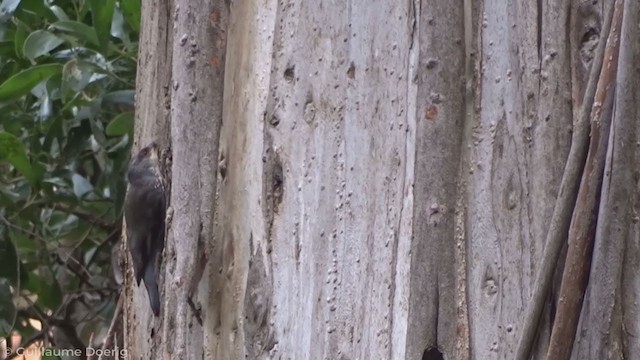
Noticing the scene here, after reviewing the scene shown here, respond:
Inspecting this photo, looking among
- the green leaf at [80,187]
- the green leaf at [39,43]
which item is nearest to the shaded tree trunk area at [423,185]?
the green leaf at [39,43]

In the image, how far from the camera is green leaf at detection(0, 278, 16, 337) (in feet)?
10.0

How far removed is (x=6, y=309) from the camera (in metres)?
3.07

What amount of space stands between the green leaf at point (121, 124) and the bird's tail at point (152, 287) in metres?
0.83

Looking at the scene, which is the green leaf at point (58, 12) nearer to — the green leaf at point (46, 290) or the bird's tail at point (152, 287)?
the green leaf at point (46, 290)

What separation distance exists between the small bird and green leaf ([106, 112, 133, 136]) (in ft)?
1.79

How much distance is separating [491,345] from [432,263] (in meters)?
0.12

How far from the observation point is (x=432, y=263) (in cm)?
148

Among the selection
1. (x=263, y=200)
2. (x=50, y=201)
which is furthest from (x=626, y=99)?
(x=50, y=201)

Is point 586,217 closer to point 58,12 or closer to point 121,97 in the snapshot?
point 121,97

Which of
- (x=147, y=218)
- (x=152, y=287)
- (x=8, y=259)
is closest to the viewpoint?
(x=152, y=287)

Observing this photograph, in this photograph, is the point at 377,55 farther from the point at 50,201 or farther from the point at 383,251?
the point at 50,201

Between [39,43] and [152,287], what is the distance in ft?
3.21

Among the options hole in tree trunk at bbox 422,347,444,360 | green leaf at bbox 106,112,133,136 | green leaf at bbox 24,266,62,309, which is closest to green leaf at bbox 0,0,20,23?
green leaf at bbox 106,112,133,136

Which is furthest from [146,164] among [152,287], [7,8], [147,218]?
[7,8]
